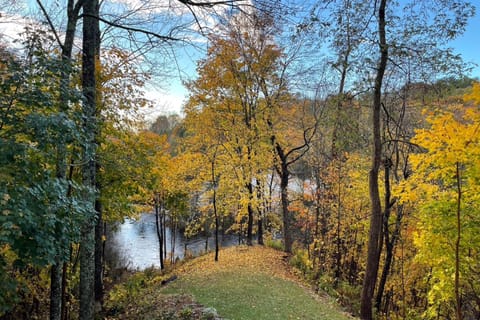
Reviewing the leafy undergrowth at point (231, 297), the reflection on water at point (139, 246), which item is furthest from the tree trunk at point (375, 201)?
the reflection on water at point (139, 246)

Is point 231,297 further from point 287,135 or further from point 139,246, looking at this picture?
point 139,246

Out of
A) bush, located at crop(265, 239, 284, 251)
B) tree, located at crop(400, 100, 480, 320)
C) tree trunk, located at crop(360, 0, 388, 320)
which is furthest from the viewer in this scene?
bush, located at crop(265, 239, 284, 251)

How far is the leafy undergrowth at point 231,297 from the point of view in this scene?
639cm

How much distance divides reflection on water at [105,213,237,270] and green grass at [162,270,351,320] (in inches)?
307

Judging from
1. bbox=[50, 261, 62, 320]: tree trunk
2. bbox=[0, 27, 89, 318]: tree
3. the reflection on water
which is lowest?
the reflection on water

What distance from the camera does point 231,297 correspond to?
7328mm

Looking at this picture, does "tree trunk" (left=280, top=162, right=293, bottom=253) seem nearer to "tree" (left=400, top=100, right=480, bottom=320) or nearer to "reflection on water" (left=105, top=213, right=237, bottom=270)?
"tree" (left=400, top=100, right=480, bottom=320)

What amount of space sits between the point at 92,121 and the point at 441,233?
8.01 metres

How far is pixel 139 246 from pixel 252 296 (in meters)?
15.9

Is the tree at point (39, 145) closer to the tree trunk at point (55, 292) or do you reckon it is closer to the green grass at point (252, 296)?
the tree trunk at point (55, 292)

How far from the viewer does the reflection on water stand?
17678 millimetres

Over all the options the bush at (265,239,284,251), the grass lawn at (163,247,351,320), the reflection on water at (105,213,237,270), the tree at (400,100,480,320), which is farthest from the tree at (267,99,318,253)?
the reflection on water at (105,213,237,270)

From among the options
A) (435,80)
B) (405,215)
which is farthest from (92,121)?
(405,215)

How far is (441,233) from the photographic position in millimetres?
7531
